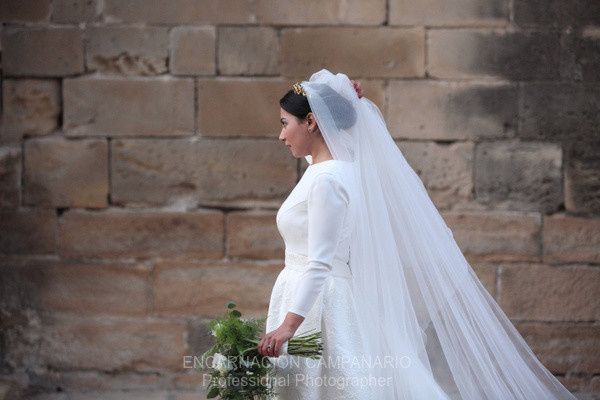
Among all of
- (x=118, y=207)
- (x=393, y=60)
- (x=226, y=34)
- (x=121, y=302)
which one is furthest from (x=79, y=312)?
(x=393, y=60)

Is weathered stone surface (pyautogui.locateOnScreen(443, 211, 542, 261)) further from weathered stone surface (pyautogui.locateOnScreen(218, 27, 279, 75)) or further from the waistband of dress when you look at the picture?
the waistband of dress

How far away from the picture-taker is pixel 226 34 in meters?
5.95

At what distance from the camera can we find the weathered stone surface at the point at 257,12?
593cm

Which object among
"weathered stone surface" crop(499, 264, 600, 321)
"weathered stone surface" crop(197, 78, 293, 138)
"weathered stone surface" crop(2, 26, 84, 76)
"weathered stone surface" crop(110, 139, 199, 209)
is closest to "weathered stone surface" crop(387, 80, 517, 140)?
"weathered stone surface" crop(197, 78, 293, 138)

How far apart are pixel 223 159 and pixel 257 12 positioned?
0.92 meters

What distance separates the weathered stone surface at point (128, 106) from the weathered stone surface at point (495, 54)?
1.56m

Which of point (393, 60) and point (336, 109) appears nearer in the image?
point (336, 109)

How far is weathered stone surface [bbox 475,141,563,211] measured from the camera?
19.4 feet

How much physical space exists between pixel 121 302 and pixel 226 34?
1766mm

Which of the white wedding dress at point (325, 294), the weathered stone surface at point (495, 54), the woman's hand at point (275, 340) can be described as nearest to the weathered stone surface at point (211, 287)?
the weathered stone surface at point (495, 54)

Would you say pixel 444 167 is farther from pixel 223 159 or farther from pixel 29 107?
pixel 29 107

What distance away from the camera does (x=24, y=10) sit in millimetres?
6008

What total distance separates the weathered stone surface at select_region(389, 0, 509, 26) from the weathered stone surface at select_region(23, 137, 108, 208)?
6.53 ft

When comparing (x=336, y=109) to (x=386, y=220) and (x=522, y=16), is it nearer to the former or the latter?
(x=386, y=220)
